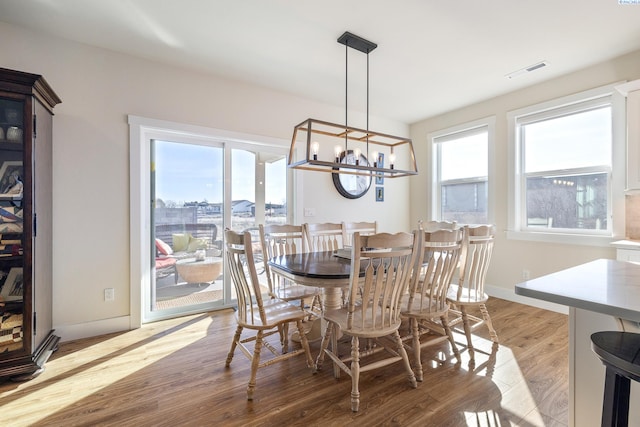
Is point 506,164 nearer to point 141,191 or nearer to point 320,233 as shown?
point 320,233

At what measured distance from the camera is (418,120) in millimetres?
4727

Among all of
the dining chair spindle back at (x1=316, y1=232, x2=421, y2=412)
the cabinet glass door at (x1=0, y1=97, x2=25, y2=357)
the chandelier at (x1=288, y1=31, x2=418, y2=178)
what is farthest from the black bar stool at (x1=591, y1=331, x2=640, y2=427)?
the cabinet glass door at (x1=0, y1=97, x2=25, y2=357)

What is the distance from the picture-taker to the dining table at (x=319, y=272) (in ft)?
5.79

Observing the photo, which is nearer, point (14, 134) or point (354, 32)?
point (14, 134)

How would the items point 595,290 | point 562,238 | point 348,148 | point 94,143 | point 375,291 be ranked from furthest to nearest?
1. point 348,148
2. point 562,238
3. point 94,143
4. point 375,291
5. point 595,290

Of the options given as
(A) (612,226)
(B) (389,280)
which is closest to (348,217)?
(B) (389,280)

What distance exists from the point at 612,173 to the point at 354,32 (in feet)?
9.57

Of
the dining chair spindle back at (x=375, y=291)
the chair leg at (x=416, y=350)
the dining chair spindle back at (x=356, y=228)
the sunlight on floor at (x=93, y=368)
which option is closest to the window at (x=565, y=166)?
the dining chair spindle back at (x=356, y=228)

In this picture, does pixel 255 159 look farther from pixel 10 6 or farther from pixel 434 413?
pixel 434 413

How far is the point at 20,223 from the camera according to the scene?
2047 millimetres

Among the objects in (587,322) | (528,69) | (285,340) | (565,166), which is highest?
(528,69)

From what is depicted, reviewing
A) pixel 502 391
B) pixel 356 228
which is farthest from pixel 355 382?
pixel 356 228

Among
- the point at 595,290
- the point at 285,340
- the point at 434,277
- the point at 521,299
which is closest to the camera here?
the point at 595,290

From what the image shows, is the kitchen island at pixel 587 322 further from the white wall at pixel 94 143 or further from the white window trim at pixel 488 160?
the white wall at pixel 94 143
